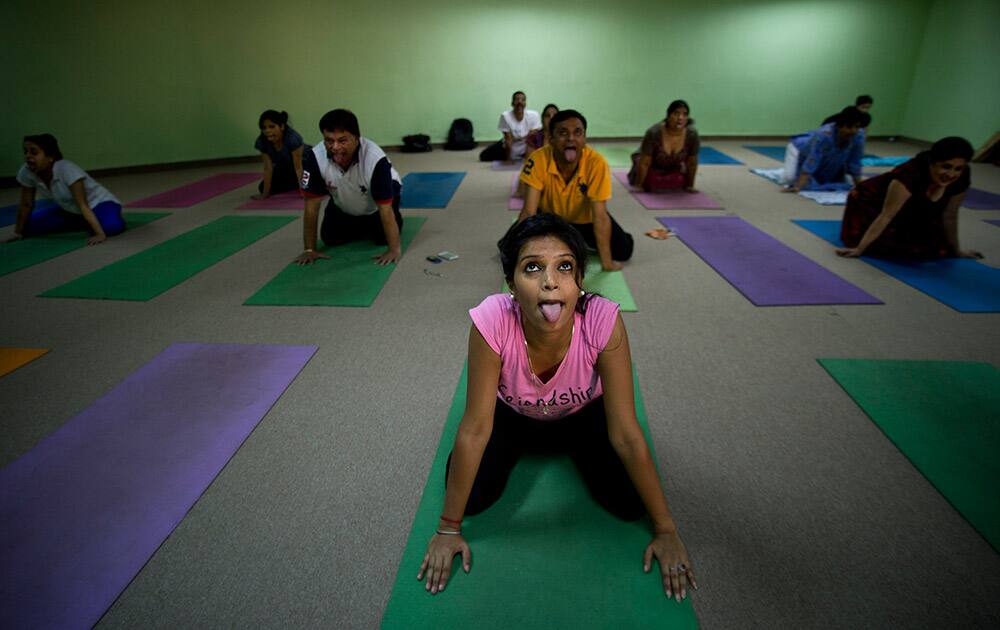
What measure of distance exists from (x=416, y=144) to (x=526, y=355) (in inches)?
318

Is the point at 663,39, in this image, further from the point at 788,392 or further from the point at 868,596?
the point at 868,596

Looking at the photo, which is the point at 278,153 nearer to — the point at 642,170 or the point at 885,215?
the point at 642,170

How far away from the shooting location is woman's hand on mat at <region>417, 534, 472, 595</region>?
1.36 m

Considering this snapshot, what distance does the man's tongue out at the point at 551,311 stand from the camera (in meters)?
1.19

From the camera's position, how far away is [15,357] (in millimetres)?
2578

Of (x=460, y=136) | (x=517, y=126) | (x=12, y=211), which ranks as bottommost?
(x=12, y=211)

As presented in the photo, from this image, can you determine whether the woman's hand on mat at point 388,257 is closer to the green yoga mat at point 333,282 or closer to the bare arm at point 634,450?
the green yoga mat at point 333,282

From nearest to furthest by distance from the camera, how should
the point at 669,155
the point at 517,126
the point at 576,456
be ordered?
the point at 576,456, the point at 669,155, the point at 517,126

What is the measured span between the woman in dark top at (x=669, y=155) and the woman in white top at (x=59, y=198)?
5.56 m

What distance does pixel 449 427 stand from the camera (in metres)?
2.01

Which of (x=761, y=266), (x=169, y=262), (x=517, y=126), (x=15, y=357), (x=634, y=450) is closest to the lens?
(x=634, y=450)

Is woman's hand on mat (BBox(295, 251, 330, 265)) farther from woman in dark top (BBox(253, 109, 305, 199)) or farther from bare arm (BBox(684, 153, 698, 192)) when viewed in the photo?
bare arm (BBox(684, 153, 698, 192))

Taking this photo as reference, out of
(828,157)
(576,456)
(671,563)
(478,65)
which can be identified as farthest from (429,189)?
(671,563)

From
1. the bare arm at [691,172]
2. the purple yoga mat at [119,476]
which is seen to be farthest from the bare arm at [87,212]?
the bare arm at [691,172]
